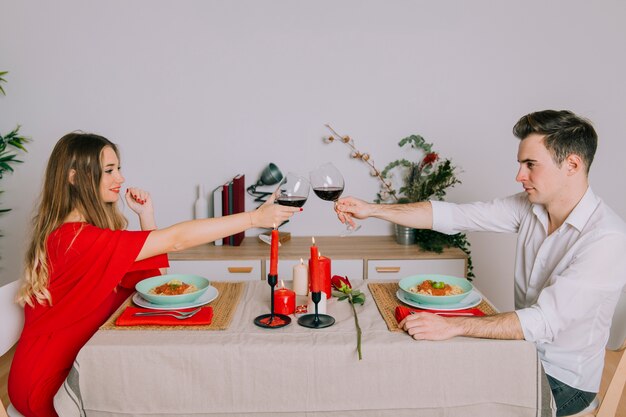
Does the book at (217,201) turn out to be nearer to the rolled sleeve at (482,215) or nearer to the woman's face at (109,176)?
the woman's face at (109,176)

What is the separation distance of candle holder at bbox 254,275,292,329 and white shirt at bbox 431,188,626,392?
655 millimetres

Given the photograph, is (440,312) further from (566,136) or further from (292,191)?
(566,136)

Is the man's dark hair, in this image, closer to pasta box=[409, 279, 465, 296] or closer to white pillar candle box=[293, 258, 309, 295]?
pasta box=[409, 279, 465, 296]

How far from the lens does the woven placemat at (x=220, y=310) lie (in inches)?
64.8

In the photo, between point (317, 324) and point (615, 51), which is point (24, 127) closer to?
point (317, 324)

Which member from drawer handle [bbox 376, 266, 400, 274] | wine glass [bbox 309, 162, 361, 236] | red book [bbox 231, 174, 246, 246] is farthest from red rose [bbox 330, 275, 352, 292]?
red book [bbox 231, 174, 246, 246]

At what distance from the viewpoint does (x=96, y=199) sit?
1.96 metres

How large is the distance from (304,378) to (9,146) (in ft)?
8.85

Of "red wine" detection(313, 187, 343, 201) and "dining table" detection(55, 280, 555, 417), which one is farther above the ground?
"red wine" detection(313, 187, 343, 201)

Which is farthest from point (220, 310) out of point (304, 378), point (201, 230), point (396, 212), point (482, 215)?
point (482, 215)

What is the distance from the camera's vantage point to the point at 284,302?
69.6 inches

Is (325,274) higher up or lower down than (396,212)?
lower down

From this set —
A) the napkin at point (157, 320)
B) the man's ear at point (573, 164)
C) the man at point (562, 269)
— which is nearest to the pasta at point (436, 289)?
the man at point (562, 269)

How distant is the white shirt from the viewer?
67.1 inches
